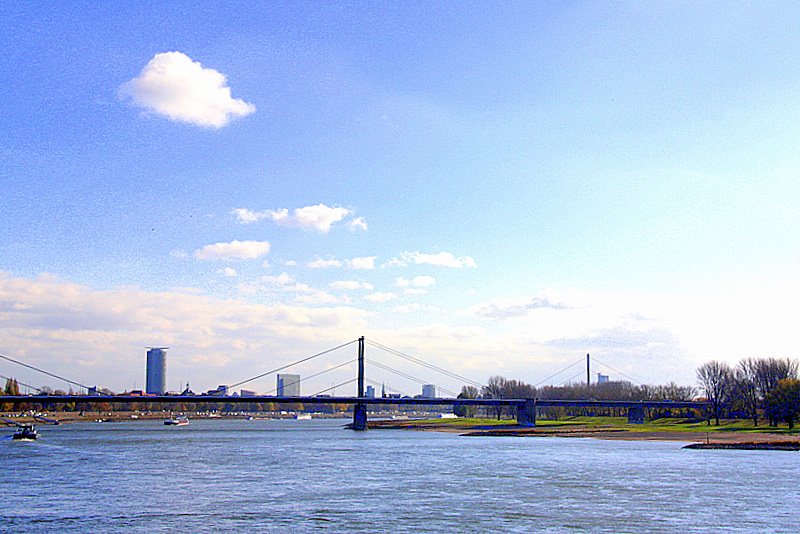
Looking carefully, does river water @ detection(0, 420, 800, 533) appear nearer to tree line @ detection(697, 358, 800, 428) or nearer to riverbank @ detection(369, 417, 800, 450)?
riverbank @ detection(369, 417, 800, 450)

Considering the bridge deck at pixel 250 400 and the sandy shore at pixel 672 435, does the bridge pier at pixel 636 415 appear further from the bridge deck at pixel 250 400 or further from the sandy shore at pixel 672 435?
the sandy shore at pixel 672 435

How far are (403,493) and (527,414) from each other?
369 ft

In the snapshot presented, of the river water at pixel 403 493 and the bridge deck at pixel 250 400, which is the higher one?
the bridge deck at pixel 250 400

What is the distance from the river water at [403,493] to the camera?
32.2m

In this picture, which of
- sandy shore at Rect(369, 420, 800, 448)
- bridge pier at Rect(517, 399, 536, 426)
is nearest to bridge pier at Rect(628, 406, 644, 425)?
bridge pier at Rect(517, 399, 536, 426)

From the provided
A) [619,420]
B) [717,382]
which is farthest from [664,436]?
[619,420]

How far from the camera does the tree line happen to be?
103450 millimetres

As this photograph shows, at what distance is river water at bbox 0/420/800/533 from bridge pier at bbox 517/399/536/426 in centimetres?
7913

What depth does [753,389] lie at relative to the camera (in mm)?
120375

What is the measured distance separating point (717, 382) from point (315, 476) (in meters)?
97.8

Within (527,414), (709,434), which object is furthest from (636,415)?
(709,434)

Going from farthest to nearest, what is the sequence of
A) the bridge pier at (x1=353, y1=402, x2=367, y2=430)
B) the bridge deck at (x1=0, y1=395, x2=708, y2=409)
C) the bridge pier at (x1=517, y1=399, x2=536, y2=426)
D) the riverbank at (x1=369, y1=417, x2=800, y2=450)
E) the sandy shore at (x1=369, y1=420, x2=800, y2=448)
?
the bridge pier at (x1=353, y1=402, x2=367, y2=430)
the bridge pier at (x1=517, y1=399, x2=536, y2=426)
the bridge deck at (x1=0, y1=395, x2=708, y2=409)
the sandy shore at (x1=369, y1=420, x2=800, y2=448)
the riverbank at (x1=369, y1=417, x2=800, y2=450)

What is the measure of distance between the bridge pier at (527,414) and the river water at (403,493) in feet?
260

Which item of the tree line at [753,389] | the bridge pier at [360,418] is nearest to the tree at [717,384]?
the tree line at [753,389]
